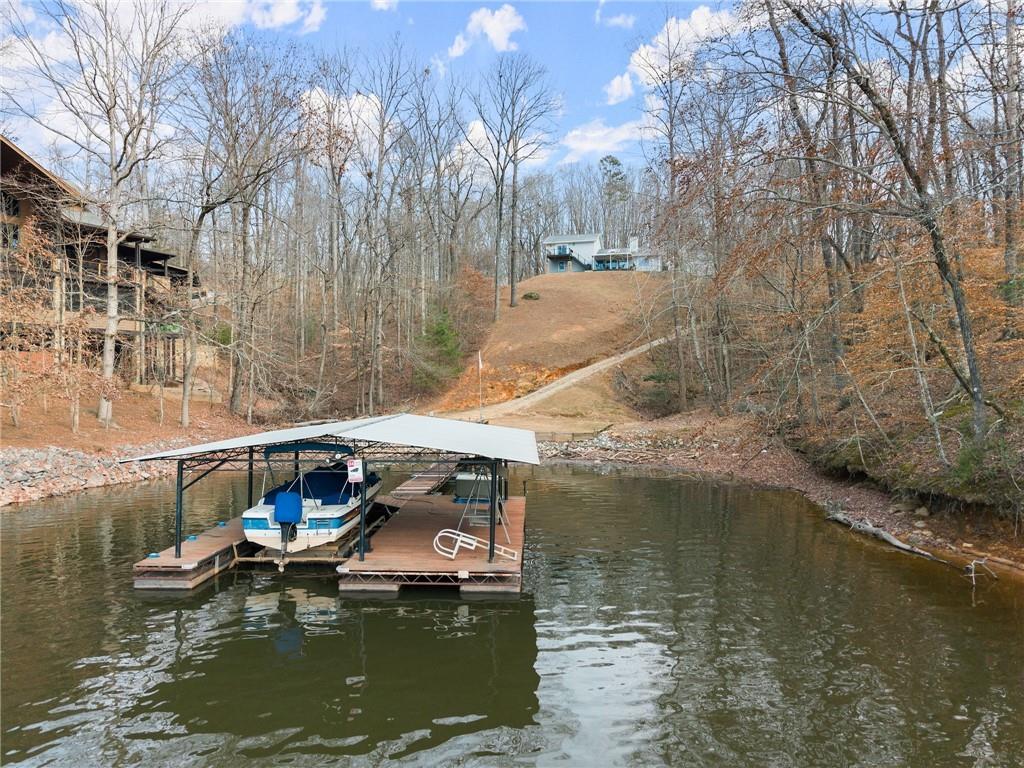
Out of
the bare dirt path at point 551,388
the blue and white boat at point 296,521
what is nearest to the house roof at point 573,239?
the bare dirt path at point 551,388

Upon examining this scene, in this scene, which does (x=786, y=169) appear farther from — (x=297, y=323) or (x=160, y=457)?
(x=297, y=323)

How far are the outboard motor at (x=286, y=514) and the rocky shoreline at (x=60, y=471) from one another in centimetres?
1037

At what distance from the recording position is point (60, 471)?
20.2m

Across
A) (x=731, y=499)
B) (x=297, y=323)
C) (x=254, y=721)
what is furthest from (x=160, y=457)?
(x=297, y=323)

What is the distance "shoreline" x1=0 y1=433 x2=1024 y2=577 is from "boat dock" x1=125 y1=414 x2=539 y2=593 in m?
8.09

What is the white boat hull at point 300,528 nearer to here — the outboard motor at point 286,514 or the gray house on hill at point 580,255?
the outboard motor at point 286,514

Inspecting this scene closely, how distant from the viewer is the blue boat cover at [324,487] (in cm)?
1448

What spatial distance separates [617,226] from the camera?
8250 centimetres

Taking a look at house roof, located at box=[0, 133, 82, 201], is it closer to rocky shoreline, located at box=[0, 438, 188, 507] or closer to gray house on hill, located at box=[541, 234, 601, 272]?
rocky shoreline, located at box=[0, 438, 188, 507]

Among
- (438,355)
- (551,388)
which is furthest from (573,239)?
(551,388)

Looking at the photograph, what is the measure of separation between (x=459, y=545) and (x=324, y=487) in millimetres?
4372

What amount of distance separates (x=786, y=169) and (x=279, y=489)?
2131 cm

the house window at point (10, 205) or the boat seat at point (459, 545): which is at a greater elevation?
the house window at point (10, 205)

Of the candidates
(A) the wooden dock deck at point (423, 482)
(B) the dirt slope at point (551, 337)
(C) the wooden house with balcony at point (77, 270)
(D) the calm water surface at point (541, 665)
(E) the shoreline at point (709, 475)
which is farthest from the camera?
(B) the dirt slope at point (551, 337)
